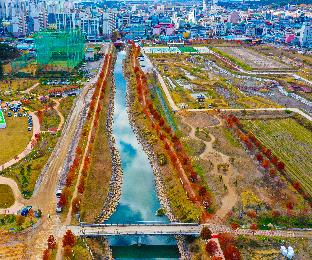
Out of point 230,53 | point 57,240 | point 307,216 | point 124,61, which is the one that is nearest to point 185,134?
point 307,216

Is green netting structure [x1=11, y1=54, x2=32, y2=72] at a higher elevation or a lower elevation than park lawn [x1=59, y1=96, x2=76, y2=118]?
higher

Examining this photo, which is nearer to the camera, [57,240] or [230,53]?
[57,240]

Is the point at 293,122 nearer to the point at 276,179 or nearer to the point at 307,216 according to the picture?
the point at 276,179

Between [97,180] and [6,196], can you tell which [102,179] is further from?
[6,196]

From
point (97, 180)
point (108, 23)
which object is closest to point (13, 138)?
point (97, 180)

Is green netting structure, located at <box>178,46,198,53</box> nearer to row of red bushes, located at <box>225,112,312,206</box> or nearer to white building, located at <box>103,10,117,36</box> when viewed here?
white building, located at <box>103,10,117,36</box>

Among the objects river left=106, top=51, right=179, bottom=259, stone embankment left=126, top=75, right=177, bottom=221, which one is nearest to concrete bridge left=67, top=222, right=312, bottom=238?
river left=106, top=51, right=179, bottom=259
